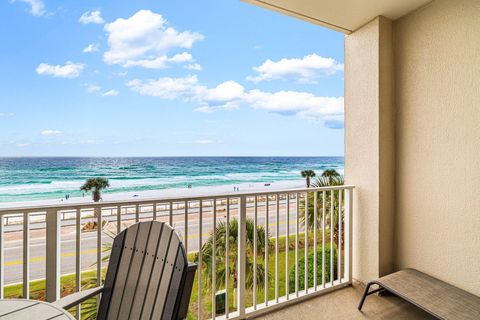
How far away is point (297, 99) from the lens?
81.1 ft

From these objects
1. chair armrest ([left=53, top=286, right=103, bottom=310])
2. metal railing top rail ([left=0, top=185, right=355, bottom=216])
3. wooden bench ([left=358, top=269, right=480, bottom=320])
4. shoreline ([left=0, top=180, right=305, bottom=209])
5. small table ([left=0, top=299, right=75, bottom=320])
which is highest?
metal railing top rail ([left=0, top=185, right=355, bottom=216])

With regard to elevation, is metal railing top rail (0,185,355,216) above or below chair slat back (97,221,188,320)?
above

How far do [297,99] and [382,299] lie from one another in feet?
77.6

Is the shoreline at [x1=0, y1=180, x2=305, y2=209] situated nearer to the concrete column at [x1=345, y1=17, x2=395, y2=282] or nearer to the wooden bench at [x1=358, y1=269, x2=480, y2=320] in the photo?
the concrete column at [x1=345, y1=17, x2=395, y2=282]

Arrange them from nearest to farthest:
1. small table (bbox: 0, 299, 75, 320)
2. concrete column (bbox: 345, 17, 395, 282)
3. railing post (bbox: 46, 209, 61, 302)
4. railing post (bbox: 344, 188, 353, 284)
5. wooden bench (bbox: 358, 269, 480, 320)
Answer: small table (bbox: 0, 299, 75, 320) → railing post (bbox: 46, 209, 61, 302) → wooden bench (bbox: 358, 269, 480, 320) → concrete column (bbox: 345, 17, 395, 282) → railing post (bbox: 344, 188, 353, 284)

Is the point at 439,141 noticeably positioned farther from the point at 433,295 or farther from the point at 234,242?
the point at 234,242

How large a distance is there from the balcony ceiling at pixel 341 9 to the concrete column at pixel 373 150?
0.12 m

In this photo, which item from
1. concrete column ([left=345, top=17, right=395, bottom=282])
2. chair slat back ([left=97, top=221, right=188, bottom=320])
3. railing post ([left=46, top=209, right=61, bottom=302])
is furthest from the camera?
concrete column ([left=345, top=17, right=395, bottom=282])

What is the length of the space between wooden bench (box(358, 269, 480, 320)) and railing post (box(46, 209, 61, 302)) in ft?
7.64

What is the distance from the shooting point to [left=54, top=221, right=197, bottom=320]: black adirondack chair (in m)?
1.07

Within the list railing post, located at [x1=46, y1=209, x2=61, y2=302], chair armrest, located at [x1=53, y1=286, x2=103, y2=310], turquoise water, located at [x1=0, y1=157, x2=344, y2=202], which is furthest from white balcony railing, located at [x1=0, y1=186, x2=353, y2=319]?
turquoise water, located at [x1=0, y1=157, x2=344, y2=202]

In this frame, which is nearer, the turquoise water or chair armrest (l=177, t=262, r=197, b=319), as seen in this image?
chair armrest (l=177, t=262, r=197, b=319)

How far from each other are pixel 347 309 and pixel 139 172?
19.5 meters

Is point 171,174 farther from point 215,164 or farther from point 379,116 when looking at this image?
point 379,116
